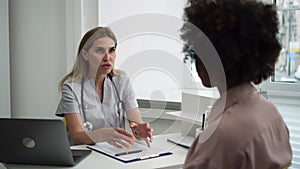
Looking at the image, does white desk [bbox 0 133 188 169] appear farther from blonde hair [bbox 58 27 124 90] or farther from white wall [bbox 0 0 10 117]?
white wall [bbox 0 0 10 117]

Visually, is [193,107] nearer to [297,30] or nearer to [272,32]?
[297,30]

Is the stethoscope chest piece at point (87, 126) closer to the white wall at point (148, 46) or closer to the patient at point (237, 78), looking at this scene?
the white wall at point (148, 46)

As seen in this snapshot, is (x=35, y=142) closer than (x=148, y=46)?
Yes

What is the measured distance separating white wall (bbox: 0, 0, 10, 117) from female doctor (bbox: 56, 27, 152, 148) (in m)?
0.89

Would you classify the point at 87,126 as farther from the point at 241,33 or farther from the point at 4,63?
the point at 241,33

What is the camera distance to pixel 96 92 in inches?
86.1

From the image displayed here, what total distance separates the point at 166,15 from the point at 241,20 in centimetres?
211

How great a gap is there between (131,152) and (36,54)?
1.62 metres

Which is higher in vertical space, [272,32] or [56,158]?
[272,32]

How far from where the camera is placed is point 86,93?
2.16 meters

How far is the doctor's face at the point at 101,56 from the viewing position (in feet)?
7.04

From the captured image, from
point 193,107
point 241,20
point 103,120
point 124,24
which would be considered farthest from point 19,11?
point 241,20

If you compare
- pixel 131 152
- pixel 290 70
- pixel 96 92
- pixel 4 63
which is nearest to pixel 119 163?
pixel 131 152

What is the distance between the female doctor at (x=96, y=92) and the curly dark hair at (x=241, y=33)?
1.29 metres
